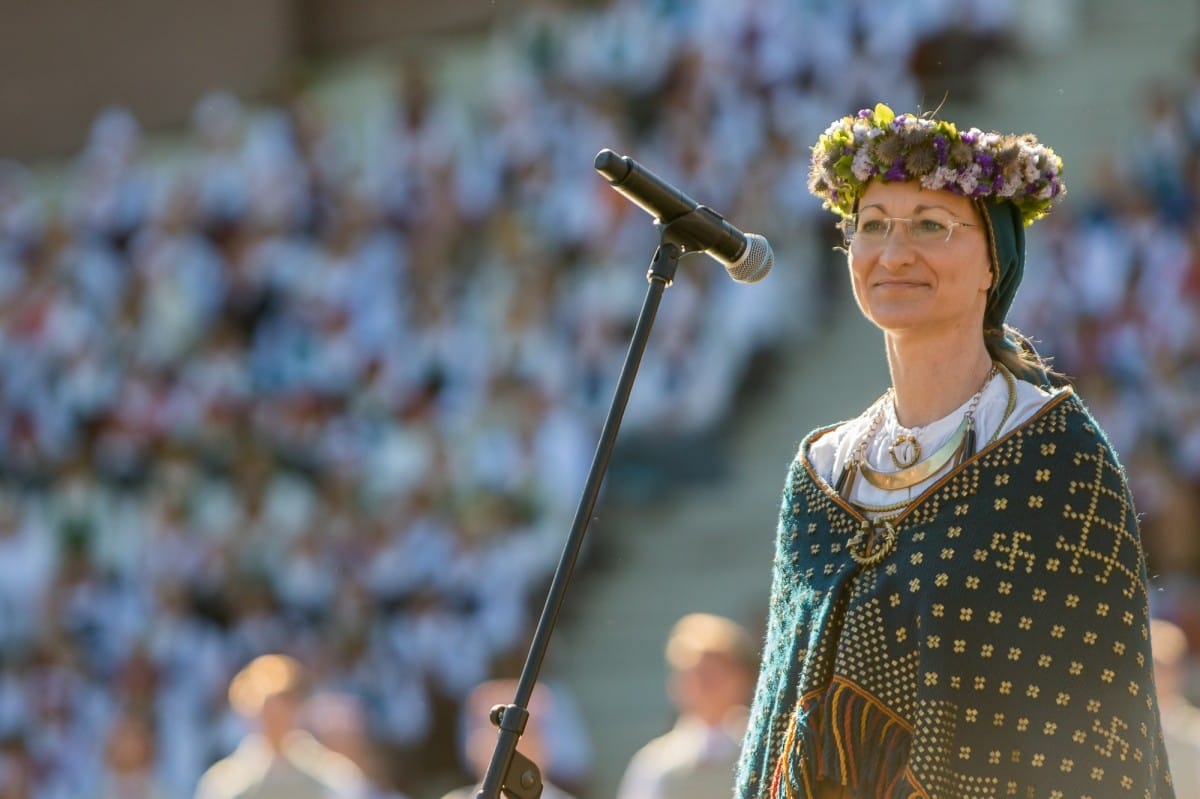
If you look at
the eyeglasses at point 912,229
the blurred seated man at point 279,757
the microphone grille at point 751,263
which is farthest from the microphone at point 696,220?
the blurred seated man at point 279,757

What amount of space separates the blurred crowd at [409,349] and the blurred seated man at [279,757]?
41.1 inches

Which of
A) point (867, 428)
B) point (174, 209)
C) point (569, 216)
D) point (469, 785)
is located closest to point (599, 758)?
point (469, 785)

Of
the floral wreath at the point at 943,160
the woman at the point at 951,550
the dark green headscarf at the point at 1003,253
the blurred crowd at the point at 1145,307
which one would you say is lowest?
the woman at the point at 951,550

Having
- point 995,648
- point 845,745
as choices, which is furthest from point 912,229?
point 845,745

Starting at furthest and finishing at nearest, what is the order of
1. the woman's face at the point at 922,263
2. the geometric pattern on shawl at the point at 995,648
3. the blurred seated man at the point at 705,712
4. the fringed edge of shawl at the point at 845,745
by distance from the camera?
the blurred seated man at the point at 705,712 → the woman's face at the point at 922,263 → the fringed edge of shawl at the point at 845,745 → the geometric pattern on shawl at the point at 995,648

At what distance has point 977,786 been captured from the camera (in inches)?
126

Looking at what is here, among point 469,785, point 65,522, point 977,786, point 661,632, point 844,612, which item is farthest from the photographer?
point 65,522

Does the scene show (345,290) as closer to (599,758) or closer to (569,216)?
(569,216)

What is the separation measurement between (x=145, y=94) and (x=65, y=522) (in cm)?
541

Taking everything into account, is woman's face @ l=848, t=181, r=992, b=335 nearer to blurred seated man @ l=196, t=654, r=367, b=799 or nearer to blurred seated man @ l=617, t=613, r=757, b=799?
blurred seated man @ l=617, t=613, r=757, b=799

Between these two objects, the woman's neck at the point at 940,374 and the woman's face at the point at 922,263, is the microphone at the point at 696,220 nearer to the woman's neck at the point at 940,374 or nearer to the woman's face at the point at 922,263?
the woman's face at the point at 922,263

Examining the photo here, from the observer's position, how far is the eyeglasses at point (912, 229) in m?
3.44

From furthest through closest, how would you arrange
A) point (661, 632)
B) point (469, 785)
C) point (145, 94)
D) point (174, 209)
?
1. point (145, 94)
2. point (174, 209)
3. point (661, 632)
4. point (469, 785)

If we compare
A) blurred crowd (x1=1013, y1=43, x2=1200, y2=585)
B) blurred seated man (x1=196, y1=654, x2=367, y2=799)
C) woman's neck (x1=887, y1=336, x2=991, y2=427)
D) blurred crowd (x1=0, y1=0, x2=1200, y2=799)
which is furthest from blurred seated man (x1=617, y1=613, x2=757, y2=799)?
woman's neck (x1=887, y1=336, x2=991, y2=427)
